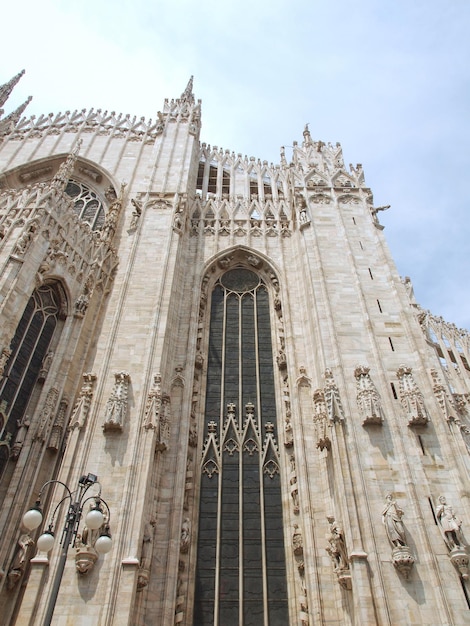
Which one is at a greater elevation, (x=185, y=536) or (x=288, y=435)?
(x=288, y=435)

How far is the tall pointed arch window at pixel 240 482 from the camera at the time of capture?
38.4 feet

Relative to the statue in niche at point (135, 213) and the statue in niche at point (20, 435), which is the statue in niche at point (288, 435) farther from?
the statue in niche at point (135, 213)

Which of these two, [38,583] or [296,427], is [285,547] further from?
[38,583]

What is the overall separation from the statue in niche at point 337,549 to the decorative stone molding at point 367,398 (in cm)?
264

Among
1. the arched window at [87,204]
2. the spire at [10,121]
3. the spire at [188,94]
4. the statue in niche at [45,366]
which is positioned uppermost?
the spire at [188,94]

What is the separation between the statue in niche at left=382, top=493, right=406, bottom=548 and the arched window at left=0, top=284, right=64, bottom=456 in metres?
9.09

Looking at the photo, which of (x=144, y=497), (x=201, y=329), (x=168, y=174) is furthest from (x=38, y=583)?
(x=168, y=174)

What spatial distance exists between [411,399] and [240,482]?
488 cm

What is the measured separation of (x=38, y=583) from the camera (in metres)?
10.2

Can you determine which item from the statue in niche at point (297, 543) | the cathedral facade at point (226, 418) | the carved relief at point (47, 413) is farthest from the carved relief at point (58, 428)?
the statue in niche at point (297, 543)

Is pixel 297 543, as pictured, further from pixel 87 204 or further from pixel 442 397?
pixel 87 204

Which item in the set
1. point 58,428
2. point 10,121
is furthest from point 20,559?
point 10,121

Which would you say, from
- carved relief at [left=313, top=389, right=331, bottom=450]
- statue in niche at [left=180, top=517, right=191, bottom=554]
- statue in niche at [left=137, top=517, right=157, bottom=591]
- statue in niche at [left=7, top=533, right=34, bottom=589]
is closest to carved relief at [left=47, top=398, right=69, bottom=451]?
statue in niche at [left=7, top=533, right=34, bottom=589]

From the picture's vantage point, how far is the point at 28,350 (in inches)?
566
